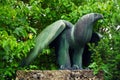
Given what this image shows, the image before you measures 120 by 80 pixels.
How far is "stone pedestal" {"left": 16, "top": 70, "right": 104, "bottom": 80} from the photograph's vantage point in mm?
4223

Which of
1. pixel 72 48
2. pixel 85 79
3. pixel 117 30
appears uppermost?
pixel 117 30

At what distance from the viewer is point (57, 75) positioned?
4.23m

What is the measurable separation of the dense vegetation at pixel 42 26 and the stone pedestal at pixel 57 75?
7.9 inches

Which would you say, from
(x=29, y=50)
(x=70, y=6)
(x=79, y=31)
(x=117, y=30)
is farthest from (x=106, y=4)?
(x=117, y=30)

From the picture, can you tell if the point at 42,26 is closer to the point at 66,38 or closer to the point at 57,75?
the point at 66,38

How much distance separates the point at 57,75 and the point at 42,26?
1.76 meters

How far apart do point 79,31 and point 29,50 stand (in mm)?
650

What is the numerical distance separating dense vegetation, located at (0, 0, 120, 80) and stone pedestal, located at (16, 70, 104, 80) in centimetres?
20

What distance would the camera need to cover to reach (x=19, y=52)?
176 inches

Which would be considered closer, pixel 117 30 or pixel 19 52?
pixel 117 30

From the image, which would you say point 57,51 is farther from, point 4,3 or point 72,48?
point 4,3

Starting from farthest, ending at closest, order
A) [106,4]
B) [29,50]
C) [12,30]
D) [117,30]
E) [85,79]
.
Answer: [106,4] → [12,30] → [29,50] → [85,79] → [117,30]

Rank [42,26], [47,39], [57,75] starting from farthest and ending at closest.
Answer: [42,26] → [47,39] → [57,75]

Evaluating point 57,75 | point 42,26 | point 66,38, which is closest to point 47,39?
point 66,38
